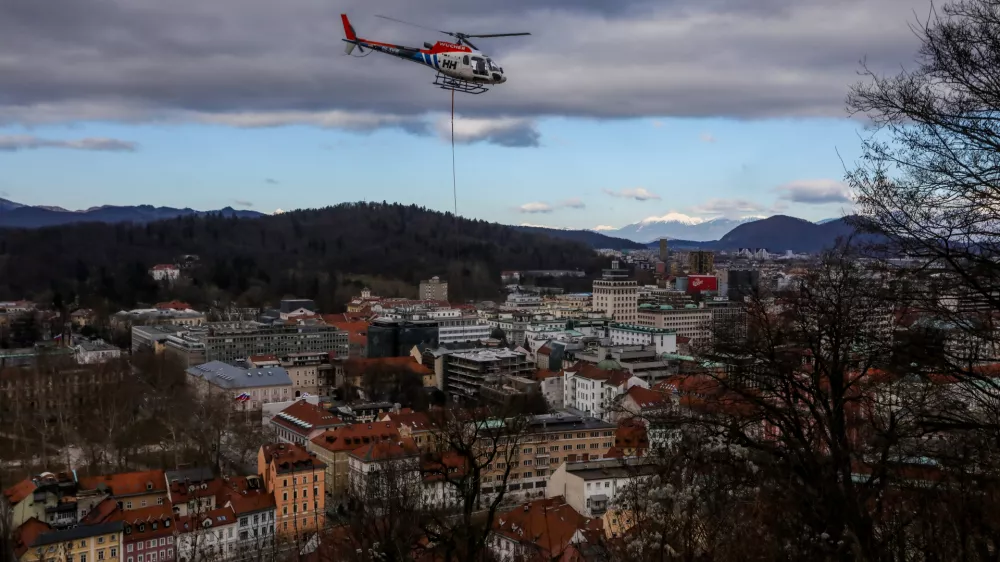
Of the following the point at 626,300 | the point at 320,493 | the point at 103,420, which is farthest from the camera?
the point at 626,300

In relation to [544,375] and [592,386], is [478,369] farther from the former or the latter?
[592,386]

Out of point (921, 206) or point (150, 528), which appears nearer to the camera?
point (921, 206)

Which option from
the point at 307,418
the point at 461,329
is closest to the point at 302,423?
the point at 307,418

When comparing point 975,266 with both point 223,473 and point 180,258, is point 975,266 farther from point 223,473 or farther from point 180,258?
point 180,258

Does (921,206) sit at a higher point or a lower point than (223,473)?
higher

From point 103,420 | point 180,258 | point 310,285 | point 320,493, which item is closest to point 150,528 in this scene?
point 320,493

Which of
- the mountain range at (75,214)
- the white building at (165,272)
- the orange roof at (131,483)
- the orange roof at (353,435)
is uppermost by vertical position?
the mountain range at (75,214)

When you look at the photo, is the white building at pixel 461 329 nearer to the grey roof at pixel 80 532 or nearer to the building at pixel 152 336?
the building at pixel 152 336

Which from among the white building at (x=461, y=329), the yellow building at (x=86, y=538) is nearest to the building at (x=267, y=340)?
the white building at (x=461, y=329)
